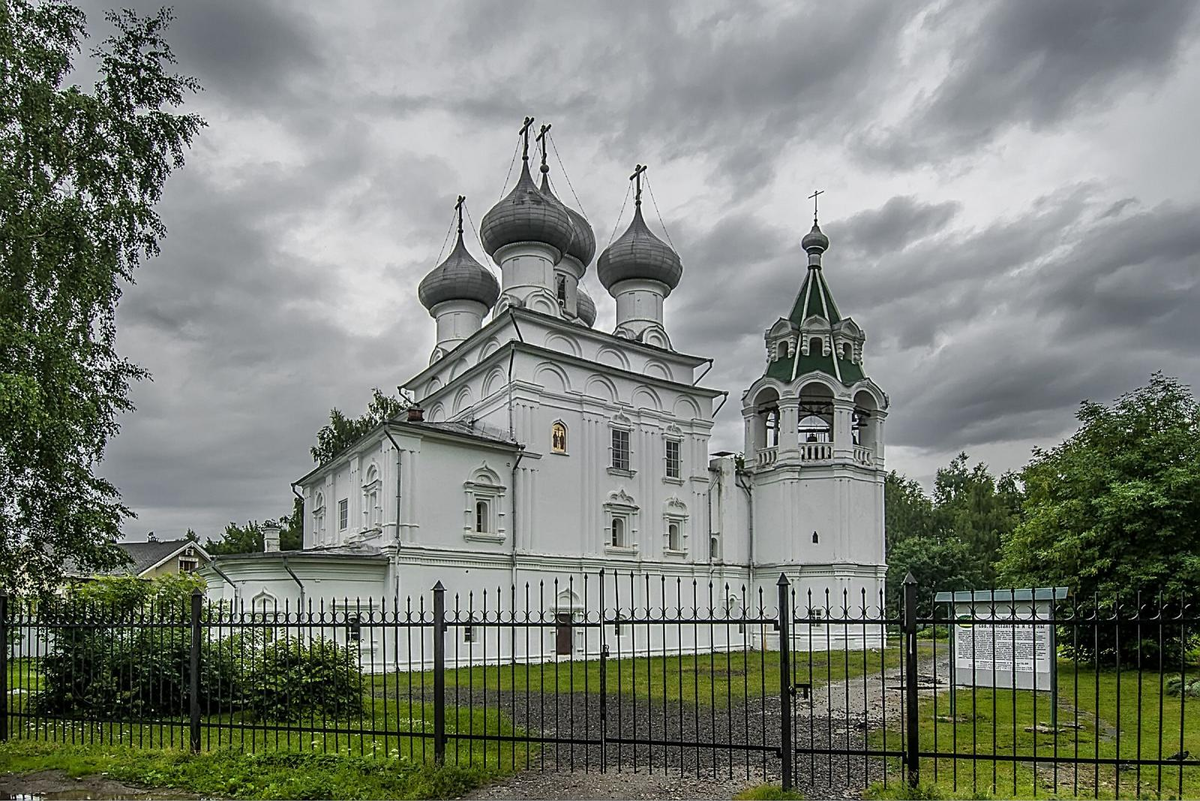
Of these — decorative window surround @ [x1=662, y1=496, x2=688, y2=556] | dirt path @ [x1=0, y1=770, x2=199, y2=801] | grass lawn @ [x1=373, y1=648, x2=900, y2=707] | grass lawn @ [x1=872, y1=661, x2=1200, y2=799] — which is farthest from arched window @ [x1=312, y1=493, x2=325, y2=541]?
dirt path @ [x1=0, y1=770, x2=199, y2=801]

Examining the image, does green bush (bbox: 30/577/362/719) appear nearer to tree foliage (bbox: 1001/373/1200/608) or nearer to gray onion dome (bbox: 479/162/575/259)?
tree foliage (bbox: 1001/373/1200/608)

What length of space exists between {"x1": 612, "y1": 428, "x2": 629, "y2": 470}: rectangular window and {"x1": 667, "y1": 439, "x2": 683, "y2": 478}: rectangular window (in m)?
1.89

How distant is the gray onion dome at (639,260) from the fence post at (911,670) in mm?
24465

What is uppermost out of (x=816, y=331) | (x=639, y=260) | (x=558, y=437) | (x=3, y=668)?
(x=639, y=260)

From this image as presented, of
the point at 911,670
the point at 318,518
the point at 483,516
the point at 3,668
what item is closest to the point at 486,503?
the point at 483,516

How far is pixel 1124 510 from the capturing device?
18062 mm

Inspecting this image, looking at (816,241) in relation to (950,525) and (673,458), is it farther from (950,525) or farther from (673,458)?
(950,525)

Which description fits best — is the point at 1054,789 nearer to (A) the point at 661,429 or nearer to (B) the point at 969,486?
(A) the point at 661,429

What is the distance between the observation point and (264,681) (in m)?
10.4

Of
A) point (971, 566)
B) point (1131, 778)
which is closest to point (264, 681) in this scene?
point (1131, 778)

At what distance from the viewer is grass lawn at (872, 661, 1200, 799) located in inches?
289

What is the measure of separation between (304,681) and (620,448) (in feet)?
56.9

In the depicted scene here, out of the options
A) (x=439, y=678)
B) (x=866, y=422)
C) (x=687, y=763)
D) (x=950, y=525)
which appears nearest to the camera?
(x=439, y=678)

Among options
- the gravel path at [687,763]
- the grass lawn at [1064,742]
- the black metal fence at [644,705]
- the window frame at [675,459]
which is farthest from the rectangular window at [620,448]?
the gravel path at [687,763]
